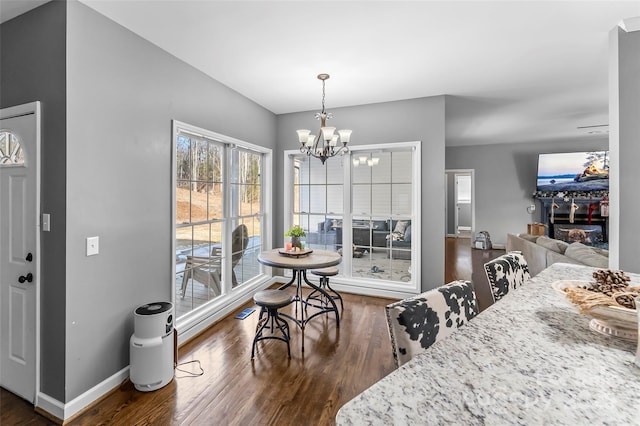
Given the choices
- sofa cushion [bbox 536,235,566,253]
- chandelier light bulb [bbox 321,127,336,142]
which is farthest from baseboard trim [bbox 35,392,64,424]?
sofa cushion [bbox 536,235,566,253]

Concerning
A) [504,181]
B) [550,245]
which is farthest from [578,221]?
[550,245]

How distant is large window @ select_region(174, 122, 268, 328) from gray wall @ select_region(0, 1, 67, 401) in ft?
2.93

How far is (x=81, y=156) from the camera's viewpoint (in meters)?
1.96

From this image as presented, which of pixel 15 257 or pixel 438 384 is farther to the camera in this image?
pixel 15 257

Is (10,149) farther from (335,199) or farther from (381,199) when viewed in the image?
(381,199)

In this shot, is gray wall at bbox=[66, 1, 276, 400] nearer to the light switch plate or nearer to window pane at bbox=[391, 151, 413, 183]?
the light switch plate

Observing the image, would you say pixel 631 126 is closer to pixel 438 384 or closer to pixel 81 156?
pixel 438 384

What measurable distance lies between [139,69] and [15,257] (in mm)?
1757

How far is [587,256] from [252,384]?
11.4 feet

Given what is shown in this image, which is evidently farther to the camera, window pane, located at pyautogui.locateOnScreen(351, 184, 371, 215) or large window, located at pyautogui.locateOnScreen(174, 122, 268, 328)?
window pane, located at pyautogui.locateOnScreen(351, 184, 371, 215)

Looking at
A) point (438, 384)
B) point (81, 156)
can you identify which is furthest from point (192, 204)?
point (438, 384)

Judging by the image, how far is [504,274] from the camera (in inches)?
70.5

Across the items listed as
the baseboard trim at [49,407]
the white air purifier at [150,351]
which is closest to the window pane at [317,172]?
the white air purifier at [150,351]

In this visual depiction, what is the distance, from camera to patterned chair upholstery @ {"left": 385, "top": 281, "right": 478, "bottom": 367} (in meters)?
1.07
